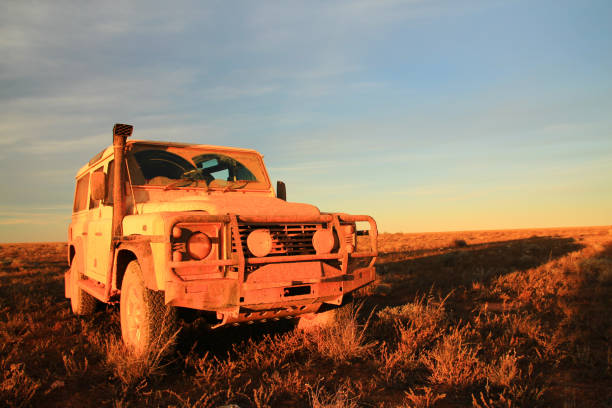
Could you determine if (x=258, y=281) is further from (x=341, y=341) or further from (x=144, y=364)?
(x=341, y=341)

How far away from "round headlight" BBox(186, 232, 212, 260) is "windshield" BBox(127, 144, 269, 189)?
1.78 m

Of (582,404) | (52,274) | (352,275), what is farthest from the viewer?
(52,274)

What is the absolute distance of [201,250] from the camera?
3.70 metres

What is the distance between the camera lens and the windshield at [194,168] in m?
5.31

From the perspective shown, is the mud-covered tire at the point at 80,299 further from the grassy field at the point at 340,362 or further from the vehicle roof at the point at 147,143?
the vehicle roof at the point at 147,143

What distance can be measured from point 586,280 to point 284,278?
319 inches

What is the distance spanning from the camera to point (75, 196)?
783cm

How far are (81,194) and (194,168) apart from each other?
2.92 metres

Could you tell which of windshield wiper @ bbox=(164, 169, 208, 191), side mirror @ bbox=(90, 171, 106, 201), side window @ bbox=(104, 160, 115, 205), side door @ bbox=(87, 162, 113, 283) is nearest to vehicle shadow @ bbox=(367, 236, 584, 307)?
windshield wiper @ bbox=(164, 169, 208, 191)

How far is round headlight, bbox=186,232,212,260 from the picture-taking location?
3.67m

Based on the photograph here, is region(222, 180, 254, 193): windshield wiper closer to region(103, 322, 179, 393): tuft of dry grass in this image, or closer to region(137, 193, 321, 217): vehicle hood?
region(137, 193, 321, 217): vehicle hood

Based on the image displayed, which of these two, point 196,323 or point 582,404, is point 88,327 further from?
point 582,404

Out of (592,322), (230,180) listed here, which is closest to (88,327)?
(230,180)

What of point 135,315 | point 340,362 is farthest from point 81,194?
point 340,362
